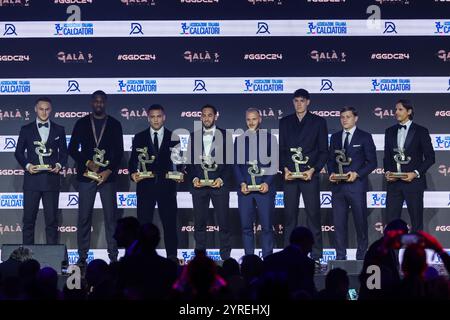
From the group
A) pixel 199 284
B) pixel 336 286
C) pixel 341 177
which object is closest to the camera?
pixel 199 284

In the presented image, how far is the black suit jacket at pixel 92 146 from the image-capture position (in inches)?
532

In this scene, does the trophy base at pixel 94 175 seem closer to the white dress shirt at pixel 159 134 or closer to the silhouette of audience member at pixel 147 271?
the white dress shirt at pixel 159 134

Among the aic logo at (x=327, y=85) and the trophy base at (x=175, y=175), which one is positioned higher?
the aic logo at (x=327, y=85)

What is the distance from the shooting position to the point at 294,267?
7598mm

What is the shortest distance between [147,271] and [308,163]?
6.85 metres

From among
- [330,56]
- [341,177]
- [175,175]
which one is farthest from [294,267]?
[330,56]

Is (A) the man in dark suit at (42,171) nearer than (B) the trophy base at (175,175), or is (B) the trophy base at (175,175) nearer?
(B) the trophy base at (175,175)

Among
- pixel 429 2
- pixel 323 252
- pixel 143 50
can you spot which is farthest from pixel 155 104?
pixel 429 2

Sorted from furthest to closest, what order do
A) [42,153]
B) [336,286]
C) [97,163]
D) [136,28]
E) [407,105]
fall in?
[136,28] → [407,105] → [42,153] → [97,163] → [336,286]

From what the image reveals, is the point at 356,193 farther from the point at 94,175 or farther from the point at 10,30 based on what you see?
the point at 10,30

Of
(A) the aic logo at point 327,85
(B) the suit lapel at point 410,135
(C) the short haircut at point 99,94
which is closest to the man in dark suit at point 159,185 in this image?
(C) the short haircut at point 99,94

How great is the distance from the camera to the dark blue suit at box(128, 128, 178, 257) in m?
13.5
